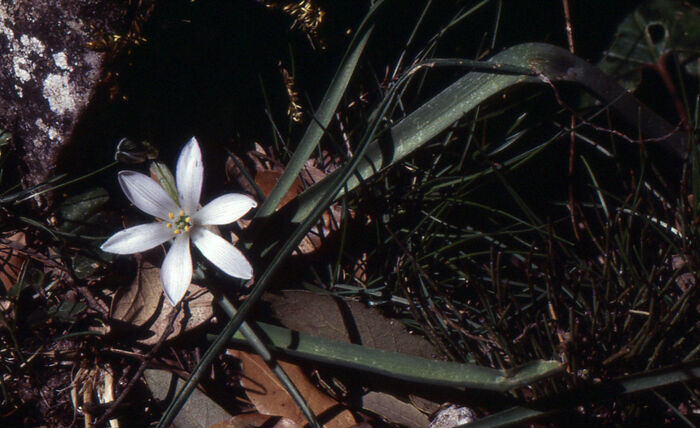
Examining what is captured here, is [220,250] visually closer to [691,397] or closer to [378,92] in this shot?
[378,92]

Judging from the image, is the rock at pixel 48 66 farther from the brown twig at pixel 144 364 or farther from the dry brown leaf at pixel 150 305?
the brown twig at pixel 144 364

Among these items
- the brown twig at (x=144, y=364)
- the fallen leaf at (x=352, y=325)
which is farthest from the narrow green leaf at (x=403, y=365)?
the brown twig at (x=144, y=364)

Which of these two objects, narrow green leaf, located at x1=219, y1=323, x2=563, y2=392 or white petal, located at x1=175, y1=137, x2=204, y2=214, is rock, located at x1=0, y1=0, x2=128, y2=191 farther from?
narrow green leaf, located at x1=219, y1=323, x2=563, y2=392

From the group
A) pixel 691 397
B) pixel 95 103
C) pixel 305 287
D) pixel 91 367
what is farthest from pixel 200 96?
pixel 691 397

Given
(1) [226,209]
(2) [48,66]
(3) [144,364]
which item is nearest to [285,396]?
(3) [144,364]

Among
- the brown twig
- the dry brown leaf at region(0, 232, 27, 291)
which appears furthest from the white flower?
the dry brown leaf at region(0, 232, 27, 291)

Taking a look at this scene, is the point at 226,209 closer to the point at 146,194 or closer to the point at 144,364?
the point at 146,194
